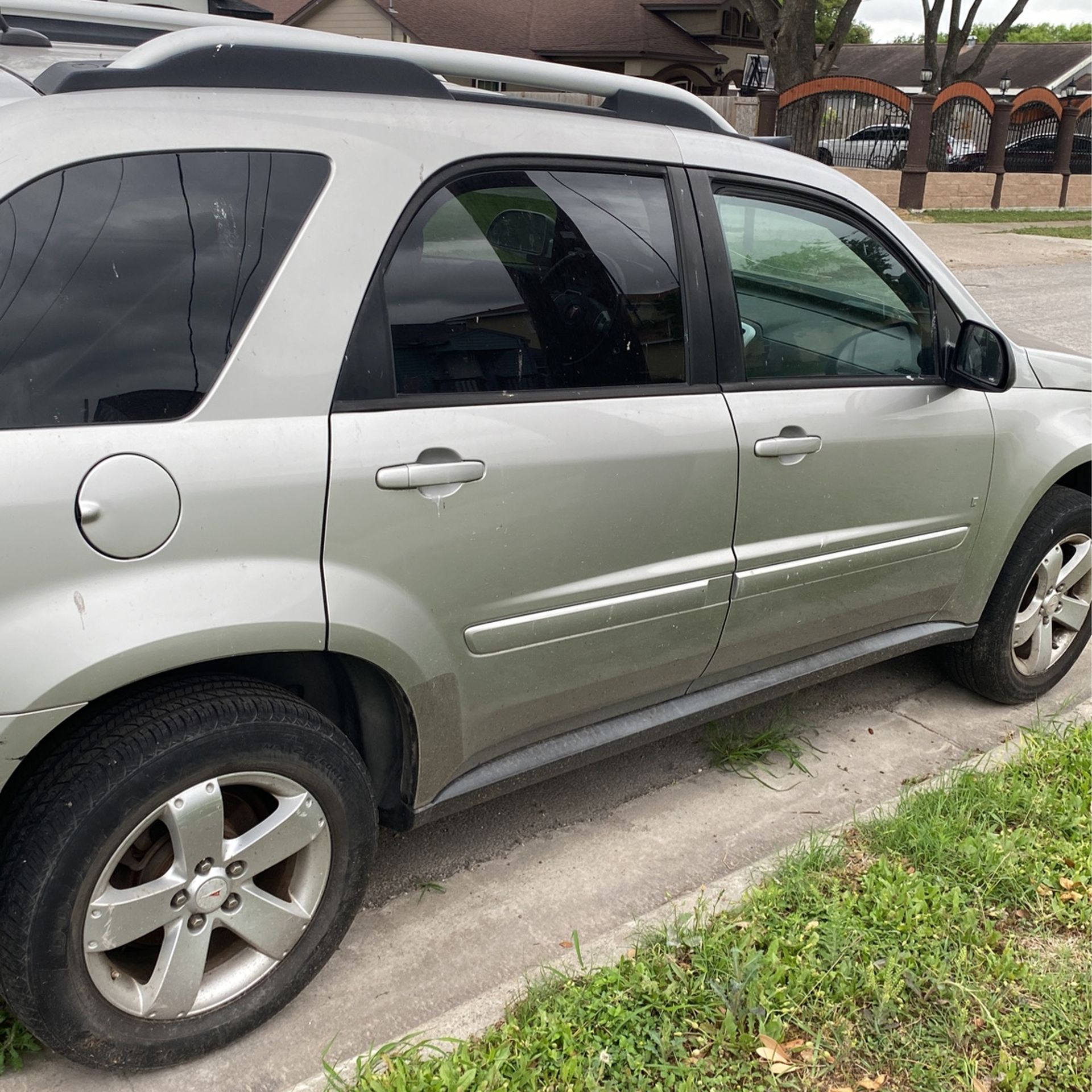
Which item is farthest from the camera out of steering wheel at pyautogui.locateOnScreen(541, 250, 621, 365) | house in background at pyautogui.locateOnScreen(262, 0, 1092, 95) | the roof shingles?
the roof shingles

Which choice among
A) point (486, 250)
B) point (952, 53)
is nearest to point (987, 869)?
point (486, 250)

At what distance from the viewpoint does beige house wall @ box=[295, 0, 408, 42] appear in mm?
30891

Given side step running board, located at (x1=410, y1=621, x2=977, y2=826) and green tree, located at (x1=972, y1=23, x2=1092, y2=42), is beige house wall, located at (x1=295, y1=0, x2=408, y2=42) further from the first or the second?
green tree, located at (x1=972, y1=23, x2=1092, y2=42)

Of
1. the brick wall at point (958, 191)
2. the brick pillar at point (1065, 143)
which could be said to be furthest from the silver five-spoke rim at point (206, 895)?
the brick pillar at point (1065, 143)

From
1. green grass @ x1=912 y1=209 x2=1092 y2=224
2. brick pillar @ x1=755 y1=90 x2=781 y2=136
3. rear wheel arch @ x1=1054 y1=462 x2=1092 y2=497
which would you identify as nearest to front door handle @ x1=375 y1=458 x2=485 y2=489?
rear wheel arch @ x1=1054 y1=462 x2=1092 y2=497

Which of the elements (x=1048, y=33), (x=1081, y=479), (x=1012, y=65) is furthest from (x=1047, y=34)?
(x=1081, y=479)

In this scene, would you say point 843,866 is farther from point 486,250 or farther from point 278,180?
point 278,180

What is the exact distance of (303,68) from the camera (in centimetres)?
237

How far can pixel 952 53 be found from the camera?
3262cm

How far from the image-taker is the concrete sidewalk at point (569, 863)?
8.04 ft

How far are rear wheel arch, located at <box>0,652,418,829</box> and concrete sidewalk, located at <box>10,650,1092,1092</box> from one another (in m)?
0.36

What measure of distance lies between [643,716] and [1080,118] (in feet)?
107

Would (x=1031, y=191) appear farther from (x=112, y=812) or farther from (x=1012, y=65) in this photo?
(x=1012, y=65)

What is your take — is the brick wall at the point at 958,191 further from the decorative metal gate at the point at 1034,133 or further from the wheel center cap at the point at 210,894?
the wheel center cap at the point at 210,894
